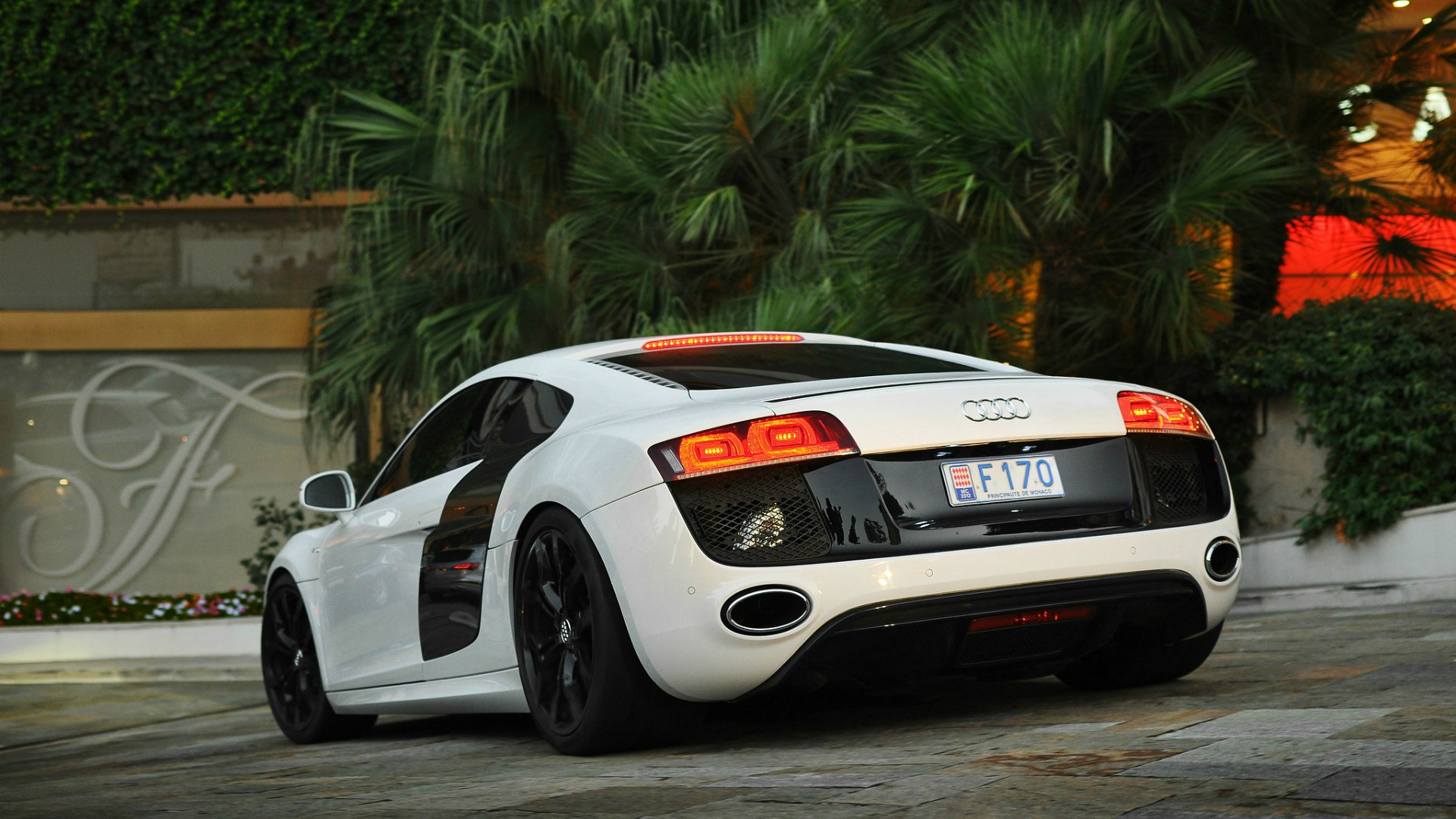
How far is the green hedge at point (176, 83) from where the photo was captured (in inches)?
599

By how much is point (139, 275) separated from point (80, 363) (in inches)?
42.3

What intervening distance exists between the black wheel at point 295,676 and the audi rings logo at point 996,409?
300 centimetres

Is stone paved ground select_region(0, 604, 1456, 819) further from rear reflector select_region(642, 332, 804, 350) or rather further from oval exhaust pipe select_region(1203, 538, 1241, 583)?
rear reflector select_region(642, 332, 804, 350)

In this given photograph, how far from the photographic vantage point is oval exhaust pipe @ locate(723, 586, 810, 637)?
394 cm

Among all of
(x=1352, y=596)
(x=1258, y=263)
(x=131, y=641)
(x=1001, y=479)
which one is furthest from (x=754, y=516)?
(x=131, y=641)

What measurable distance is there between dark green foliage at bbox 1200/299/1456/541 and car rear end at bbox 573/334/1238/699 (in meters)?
5.21

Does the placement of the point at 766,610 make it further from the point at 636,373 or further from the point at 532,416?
the point at 532,416

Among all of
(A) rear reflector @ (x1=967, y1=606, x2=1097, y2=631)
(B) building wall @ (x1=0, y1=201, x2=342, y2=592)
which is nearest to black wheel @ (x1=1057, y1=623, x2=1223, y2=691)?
(A) rear reflector @ (x1=967, y1=606, x2=1097, y2=631)

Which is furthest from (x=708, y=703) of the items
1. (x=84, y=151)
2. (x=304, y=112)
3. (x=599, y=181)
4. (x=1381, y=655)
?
(x=84, y=151)

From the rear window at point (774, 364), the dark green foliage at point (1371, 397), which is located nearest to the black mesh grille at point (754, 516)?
the rear window at point (774, 364)

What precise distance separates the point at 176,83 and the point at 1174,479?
43.2 feet

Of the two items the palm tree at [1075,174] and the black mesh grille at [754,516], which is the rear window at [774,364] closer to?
the black mesh grille at [754,516]

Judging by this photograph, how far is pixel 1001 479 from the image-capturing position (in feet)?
13.6

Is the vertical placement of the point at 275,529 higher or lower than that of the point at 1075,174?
lower
